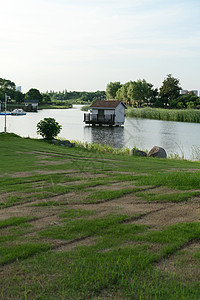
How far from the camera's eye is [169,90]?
86.5 metres

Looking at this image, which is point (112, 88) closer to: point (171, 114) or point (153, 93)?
point (153, 93)

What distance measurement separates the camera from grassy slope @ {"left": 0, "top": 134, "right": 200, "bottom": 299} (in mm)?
2779

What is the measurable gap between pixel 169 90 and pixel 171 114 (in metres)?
28.7

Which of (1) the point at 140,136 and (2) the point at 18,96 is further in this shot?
(2) the point at 18,96

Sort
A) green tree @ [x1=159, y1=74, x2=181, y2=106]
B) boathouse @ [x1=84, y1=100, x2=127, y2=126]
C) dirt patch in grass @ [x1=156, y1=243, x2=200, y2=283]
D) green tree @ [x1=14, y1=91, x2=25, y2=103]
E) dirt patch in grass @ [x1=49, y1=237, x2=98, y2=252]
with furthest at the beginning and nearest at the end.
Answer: green tree @ [x1=14, y1=91, x2=25, y2=103], green tree @ [x1=159, y1=74, x2=181, y2=106], boathouse @ [x1=84, y1=100, x2=127, y2=126], dirt patch in grass @ [x1=49, y1=237, x2=98, y2=252], dirt patch in grass @ [x1=156, y1=243, x2=200, y2=283]

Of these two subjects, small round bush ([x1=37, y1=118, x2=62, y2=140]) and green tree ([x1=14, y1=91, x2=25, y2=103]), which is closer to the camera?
small round bush ([x1=37, y1=118, x2=62, y2=140])

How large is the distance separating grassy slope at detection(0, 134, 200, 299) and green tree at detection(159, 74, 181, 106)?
83582 mm

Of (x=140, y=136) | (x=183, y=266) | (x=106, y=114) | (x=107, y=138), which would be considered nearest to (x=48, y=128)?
(x=107, y=138)

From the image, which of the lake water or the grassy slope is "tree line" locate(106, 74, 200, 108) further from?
the grassy slope

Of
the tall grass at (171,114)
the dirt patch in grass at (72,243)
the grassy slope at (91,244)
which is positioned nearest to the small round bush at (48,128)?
the grassy slope at (91,244)

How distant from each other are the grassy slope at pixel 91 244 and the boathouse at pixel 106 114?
1714 inches

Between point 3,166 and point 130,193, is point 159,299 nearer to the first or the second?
point 130,193

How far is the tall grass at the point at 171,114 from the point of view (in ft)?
186

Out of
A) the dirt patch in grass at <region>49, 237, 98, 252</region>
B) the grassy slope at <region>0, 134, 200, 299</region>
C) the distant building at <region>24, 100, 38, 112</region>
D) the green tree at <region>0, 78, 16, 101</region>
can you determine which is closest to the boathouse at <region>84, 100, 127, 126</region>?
the grassy slope at <region>0, 134, 200, 299</region>
